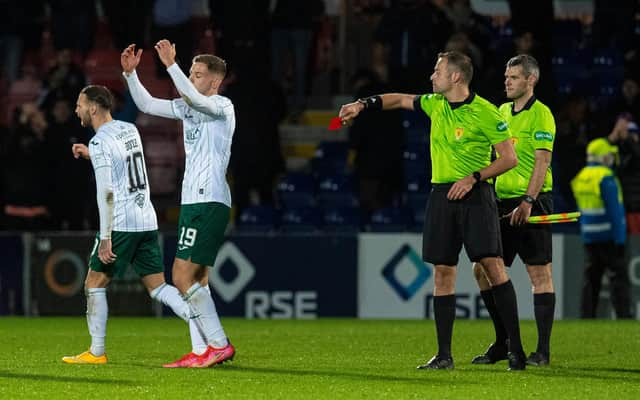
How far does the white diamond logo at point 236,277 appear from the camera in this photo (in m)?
16.4

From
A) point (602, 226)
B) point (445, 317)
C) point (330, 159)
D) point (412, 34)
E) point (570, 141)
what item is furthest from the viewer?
point (330, 159)

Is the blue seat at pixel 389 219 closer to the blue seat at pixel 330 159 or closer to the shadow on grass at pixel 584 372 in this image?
the blue seat at pixel 330 159

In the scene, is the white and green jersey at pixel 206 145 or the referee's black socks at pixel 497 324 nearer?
the white and green jersey at pixel 206 145

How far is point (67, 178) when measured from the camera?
1805 cm

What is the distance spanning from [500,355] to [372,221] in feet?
23.6

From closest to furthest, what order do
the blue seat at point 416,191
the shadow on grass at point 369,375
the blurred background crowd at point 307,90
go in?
the shadow on grass at point 369,375
the blue seat at point 416,191
the blurred background crowd at point 307,90

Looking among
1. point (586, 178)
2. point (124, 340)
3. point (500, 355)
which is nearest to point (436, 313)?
point (500, 355)

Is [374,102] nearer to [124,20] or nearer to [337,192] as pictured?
[337,192]

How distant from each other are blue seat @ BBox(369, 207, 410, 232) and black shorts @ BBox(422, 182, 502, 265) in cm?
743

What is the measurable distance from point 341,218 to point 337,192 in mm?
888

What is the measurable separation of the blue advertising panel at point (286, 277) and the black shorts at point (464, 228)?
7.14 metres

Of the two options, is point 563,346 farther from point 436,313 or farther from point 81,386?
point 81,386

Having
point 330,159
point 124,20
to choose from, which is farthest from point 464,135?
point 124,20

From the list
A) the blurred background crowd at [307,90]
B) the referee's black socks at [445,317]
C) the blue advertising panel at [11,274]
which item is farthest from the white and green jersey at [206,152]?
the blue advertising panel at [11,274]
